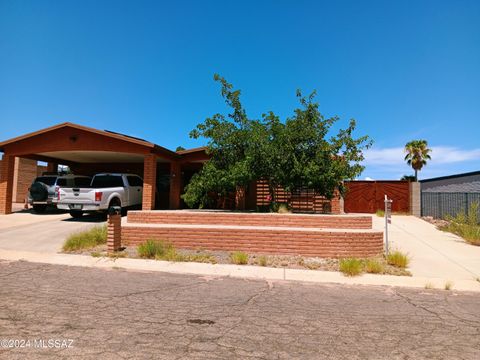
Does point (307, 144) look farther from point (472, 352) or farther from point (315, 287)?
point (472, 352)

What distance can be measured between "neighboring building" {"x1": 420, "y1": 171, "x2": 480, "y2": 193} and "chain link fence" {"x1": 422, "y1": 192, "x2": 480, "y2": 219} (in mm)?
1452

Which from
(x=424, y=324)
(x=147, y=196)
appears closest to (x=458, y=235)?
Answer: (x=424, y=324)

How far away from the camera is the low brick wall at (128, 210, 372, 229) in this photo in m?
10.3

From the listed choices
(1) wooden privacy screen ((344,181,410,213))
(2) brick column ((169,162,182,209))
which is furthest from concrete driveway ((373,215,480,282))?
(2) brick column ((169,162,182,209))

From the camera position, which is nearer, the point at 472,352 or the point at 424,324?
the point at 472,352

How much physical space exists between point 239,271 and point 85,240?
5.03 metres

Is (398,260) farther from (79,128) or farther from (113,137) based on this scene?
(79,128)

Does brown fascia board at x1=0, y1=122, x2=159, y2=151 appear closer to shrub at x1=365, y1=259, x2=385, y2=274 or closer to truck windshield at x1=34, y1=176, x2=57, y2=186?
truck windshield at x1=34, y1=176, x2=57, y2=186

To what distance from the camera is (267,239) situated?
9.19m

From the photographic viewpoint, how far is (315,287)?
21.1 ft

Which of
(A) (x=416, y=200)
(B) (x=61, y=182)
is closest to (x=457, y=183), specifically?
(A) (x=416, y=200)

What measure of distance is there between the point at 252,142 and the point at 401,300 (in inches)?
314

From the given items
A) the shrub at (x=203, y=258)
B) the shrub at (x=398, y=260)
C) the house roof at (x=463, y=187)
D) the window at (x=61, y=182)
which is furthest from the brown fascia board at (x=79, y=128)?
the house roof at (x=463, y=187)

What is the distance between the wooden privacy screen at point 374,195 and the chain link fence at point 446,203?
1.22m
